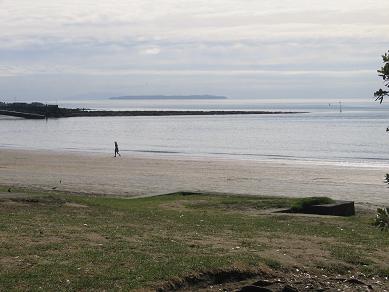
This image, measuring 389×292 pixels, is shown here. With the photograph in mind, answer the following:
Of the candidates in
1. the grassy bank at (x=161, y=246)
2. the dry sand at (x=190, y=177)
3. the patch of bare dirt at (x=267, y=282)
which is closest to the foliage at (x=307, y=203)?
the grassy bank at (x=161, y=246)

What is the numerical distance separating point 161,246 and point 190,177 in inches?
970

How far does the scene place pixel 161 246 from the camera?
10.2 metres

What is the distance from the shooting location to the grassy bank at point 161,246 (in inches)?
329

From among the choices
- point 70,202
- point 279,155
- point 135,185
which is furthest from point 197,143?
point 70,202

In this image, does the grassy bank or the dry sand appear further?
the dry sand

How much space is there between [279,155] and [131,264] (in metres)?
48.4

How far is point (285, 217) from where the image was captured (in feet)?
50.6

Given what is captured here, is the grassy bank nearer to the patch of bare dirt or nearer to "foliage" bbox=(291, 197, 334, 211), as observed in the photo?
the patch of bare dirt

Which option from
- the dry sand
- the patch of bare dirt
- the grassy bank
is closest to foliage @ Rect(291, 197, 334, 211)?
the grassy bank

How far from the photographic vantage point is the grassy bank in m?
8.35

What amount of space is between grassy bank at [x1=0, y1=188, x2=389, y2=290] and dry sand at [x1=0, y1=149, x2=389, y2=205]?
1018cm

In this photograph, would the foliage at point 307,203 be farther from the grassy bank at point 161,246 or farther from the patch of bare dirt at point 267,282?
the patch of bare dirt at point 267,282

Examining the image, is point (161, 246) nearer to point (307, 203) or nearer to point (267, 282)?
point (267, 282)

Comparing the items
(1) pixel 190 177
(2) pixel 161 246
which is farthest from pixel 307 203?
(1) pixel 190 177
